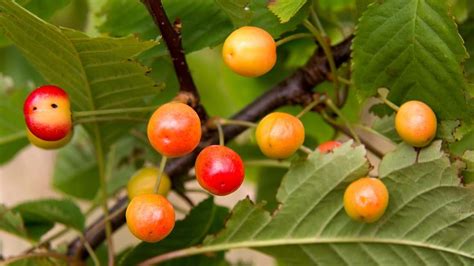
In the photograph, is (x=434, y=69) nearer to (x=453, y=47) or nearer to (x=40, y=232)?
(x=453, y=47)

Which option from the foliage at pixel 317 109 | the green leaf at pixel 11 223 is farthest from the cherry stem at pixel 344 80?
the green leaf at pixel 11 223

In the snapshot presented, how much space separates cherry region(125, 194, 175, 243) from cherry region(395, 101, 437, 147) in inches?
7.0

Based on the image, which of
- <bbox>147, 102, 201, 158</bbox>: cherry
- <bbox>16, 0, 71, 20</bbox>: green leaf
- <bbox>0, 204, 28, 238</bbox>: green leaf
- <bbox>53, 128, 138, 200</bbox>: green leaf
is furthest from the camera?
<bbox>53, 128, 138, 200</bbox>: green leaf

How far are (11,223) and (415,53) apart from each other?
1.36 ft

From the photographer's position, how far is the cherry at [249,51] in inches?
21.6

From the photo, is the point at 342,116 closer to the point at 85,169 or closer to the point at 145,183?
the point at 145,183

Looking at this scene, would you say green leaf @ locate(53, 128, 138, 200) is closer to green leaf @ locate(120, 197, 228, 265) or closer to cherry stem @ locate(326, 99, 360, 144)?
green leaf @ locate(120, 197, 228, 265)

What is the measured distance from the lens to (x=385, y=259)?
0.66 metres

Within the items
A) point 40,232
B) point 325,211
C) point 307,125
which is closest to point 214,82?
point 307,125

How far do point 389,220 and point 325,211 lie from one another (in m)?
0.05

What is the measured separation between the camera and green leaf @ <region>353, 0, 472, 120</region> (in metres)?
0.58

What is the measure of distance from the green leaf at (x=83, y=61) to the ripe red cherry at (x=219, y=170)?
85 millimetres

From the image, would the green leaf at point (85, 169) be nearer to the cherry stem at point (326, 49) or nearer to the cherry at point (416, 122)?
the cherry stem at point (326, 49)

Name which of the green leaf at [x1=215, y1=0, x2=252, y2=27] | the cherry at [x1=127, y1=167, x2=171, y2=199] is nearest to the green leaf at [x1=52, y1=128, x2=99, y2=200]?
the cherry at [x1=127, y1=167, x2=171, y2=199]
